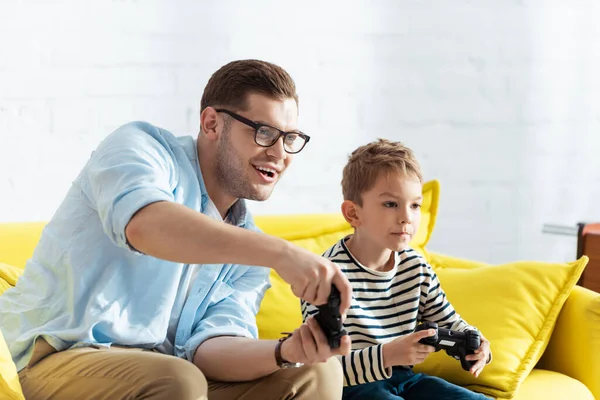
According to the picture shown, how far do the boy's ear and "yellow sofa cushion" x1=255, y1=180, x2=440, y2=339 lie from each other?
1.05 ft

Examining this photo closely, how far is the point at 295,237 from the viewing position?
2279 mm

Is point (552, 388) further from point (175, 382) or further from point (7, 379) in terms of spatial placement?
point (7, 379)

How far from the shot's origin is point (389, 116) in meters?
3.08

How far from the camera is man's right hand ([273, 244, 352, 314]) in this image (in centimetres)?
123

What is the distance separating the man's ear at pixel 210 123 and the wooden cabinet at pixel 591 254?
149cm

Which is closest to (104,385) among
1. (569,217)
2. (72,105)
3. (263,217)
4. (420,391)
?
(420,391)

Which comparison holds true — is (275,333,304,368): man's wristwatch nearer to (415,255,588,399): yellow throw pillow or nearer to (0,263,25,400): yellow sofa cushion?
(0,263,25,400): yellow sofa cushion

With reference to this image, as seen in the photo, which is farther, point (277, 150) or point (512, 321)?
point (512, 321)

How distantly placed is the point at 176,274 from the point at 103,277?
5.4 inches

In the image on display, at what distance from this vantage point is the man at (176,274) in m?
1.29

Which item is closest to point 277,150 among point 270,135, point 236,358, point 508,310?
point 270,135

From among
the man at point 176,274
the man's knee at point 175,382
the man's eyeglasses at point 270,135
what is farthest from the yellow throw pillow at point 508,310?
the man's knee at point 175,382

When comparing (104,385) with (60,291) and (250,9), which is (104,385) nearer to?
(60,291)

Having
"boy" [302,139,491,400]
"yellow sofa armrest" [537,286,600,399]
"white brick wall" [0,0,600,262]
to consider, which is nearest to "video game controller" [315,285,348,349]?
"boy" [302,139,491,400]
